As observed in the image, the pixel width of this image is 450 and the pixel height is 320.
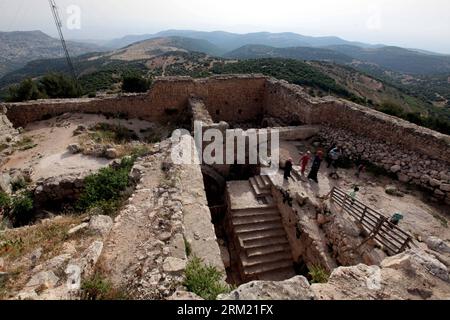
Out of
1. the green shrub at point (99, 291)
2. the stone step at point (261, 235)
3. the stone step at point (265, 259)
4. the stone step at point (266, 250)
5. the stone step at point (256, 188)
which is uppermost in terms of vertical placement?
the green shrub at point (99, 291)

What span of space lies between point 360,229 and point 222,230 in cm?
469

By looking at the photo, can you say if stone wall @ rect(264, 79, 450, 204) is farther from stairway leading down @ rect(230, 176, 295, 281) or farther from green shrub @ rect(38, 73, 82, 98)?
green shrub @ rect(38, 73, 82, 98)

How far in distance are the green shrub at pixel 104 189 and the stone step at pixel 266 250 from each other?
429cm

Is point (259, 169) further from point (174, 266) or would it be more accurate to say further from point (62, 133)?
point (62, 133)

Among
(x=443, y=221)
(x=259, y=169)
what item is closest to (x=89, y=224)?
(x=259, y=169)

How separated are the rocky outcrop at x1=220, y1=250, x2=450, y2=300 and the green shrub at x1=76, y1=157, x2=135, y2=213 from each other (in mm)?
4168

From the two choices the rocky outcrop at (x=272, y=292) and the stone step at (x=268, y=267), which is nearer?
the rocky outcrop at (x=272, y=292)

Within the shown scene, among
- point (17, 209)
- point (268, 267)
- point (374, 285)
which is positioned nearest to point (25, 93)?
point (17, 209)

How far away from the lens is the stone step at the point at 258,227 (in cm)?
855

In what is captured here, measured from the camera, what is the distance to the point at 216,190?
10539mm

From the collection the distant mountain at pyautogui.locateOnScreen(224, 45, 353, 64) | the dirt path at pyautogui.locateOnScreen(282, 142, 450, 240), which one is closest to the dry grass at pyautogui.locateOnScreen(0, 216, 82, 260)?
the dirt path at pyautogui.locateOnScreen(282, 142, 450, 240)

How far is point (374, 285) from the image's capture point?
383 cm

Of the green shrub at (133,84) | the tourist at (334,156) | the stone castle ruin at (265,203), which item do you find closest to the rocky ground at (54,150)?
the stone castle ruin at (265,203)

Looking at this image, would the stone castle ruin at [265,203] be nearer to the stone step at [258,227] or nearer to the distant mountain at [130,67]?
the stone step at [258,227]
